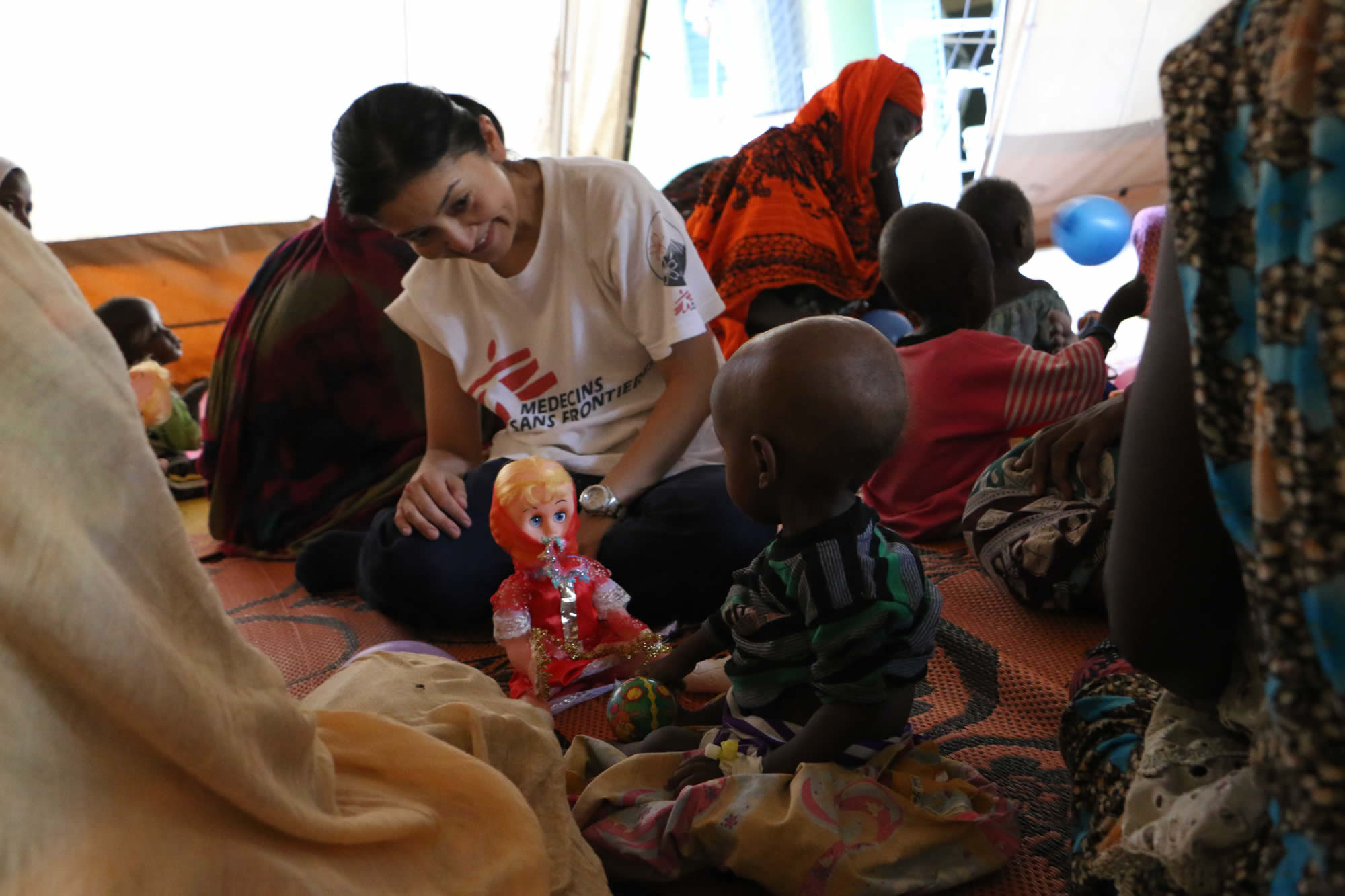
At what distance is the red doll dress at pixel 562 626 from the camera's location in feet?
4.31

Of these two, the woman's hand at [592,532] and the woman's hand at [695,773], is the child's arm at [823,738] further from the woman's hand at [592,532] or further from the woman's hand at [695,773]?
the woman's hand at [592,532]

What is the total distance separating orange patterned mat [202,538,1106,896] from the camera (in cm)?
95

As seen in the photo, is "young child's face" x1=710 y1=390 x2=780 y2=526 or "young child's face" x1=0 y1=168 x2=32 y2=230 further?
"young child's face" x1=0 y1=168 x2=32 y2=230

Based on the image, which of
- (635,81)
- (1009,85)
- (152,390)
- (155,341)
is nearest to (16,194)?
(152,390)

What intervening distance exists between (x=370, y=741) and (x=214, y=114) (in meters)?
3.87

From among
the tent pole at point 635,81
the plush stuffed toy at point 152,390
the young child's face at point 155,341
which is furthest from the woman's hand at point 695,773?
the tent pole at point 635,81

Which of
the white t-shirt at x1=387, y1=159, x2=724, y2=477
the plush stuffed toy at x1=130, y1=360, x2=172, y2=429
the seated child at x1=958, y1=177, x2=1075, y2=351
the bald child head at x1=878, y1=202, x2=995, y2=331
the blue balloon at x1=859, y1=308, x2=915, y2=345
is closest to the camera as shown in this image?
the white t-shirt at x1=387, y1=159, x2=724, y2=477

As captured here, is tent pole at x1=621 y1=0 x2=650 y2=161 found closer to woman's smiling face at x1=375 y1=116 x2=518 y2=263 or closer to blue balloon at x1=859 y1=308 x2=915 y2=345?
blue balloon at x1=859 y1=308 x2=915 y2=345

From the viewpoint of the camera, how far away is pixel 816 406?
3.06 feet

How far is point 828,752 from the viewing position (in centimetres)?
91

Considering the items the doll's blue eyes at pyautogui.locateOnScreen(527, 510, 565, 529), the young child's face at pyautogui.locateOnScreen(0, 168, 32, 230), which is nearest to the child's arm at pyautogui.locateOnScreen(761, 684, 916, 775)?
the doll's blue eyes at pyautogui.locateOnScreen(527, 510, 565, 529)

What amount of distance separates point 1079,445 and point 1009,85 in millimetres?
3878

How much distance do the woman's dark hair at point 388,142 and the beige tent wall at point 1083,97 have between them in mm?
3896

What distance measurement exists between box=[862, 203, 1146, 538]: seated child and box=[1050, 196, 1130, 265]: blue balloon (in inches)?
69.4
